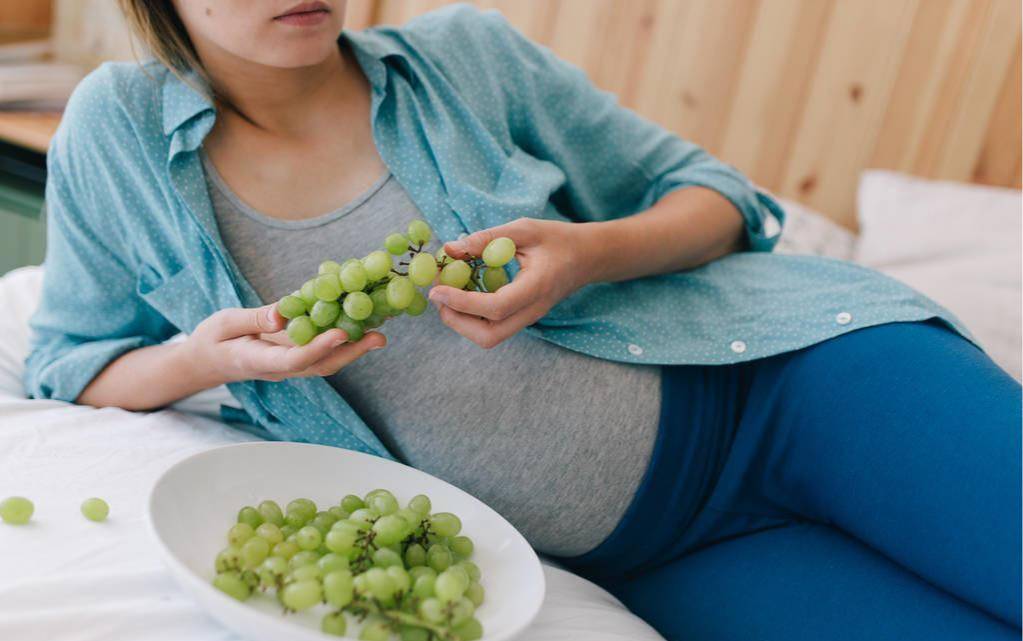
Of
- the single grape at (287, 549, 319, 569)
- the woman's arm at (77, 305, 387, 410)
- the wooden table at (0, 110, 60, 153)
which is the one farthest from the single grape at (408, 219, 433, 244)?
the wooden table at (0, 110, 60, 153)

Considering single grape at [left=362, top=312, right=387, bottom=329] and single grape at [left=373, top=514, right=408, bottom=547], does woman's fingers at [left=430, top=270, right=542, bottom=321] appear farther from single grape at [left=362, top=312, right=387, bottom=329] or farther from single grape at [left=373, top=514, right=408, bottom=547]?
single grape at [left=373, top=514, right=408, bottom=547]

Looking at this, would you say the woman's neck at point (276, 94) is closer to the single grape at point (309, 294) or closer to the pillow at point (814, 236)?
the single grape at point (309, 294)

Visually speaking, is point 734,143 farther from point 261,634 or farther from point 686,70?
point 261,634

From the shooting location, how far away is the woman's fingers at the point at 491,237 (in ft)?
2.94

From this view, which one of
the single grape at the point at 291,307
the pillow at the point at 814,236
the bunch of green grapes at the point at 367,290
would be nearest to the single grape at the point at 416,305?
the bunch of green grapes at the point at 367,290

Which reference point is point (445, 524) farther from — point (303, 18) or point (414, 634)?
point (303, 18)

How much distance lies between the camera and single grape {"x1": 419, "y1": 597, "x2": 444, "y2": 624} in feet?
2.28

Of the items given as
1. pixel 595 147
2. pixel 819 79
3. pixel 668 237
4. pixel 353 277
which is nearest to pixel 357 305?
pixel 353 277

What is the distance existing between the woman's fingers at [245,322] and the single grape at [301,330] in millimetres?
25

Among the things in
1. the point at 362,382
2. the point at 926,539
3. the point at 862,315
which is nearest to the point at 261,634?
the point at 362,382

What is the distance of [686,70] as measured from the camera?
2178 mm

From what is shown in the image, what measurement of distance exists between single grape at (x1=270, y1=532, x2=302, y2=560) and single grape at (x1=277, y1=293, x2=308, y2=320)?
220 millimetres

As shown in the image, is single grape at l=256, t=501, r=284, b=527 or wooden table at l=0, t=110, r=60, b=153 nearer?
single grape at l=256, t=501, r=284, b=527

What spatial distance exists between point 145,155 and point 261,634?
62cm
